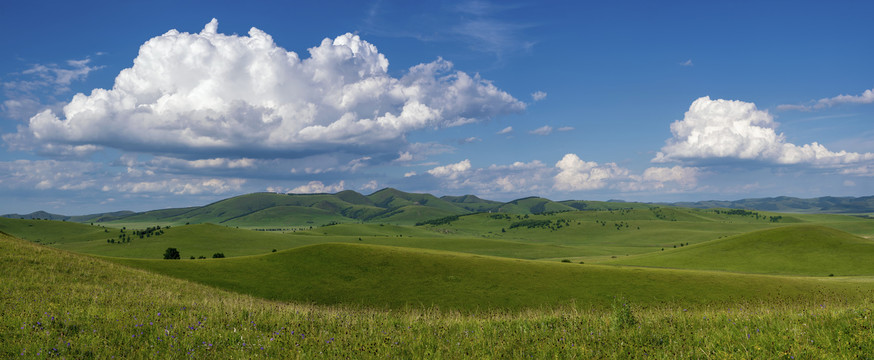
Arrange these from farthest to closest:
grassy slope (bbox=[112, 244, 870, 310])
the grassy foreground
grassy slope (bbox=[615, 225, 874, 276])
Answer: grassy slope (bbox=[615, 225, 874, 276]), grassy slope (bbox=[112, 244, 870, 310]), the grassy foreground

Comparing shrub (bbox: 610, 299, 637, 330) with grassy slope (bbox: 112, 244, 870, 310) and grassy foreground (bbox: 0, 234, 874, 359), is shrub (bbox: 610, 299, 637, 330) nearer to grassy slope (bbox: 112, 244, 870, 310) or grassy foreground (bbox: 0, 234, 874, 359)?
grassy foreground (bbox: 0, 234, 874, 359)

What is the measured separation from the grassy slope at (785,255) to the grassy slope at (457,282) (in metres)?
61.2

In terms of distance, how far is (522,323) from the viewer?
1227 cm

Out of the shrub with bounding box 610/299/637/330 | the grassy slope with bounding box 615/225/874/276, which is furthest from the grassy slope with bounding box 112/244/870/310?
the grassy slope with bounding box 615/225/874/276

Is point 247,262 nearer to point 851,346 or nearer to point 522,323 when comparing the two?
point 522,323

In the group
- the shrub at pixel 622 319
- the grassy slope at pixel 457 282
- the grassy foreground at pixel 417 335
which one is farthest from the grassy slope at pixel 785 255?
the shrub at pixel 622 319

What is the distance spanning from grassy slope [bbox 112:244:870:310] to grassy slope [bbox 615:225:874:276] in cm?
6122

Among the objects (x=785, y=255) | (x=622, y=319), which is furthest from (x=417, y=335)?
(x=785, y=255)

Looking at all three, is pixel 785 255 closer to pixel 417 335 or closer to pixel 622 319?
pixel 622 319

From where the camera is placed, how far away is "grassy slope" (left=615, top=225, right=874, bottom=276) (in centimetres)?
10331

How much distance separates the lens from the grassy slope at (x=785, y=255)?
103 m

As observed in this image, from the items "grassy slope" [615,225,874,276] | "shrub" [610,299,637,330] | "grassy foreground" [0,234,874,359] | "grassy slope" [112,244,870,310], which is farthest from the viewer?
"grassy slope" [615,225,874,276]

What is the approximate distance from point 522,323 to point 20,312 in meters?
14.2

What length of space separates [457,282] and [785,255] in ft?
354
